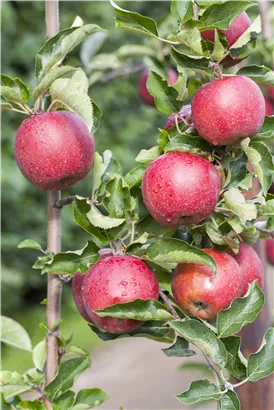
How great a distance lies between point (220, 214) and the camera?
2.67ft

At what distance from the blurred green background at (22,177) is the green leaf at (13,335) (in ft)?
6.95

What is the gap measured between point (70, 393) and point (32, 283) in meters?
3.17

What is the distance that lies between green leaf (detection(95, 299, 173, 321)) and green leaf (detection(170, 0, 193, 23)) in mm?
349

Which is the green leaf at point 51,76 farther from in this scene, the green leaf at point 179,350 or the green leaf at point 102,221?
the green leaf at point 179,350

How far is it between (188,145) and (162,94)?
3.3 inches

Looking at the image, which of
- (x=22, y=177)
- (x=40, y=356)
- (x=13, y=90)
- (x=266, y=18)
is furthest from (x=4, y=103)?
(x=22, y=177)

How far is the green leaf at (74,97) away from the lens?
74 cm

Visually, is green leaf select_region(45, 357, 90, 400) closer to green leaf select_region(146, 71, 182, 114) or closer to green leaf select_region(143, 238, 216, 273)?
green leaf select_region(143, 238, 216, 273)

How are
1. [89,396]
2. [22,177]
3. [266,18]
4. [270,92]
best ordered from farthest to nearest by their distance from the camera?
[22,177] < [270,92] < [266,18] < [89,396]

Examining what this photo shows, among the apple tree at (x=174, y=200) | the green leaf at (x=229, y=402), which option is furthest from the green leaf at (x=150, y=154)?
the green leaf at (x=229, y=402)

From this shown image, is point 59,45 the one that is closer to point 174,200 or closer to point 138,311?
point 174,200

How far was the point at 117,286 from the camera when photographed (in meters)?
0.73

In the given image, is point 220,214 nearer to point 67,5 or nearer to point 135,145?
point 67,5

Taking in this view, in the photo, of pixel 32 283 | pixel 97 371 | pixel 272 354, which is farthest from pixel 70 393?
pixel 32 283
